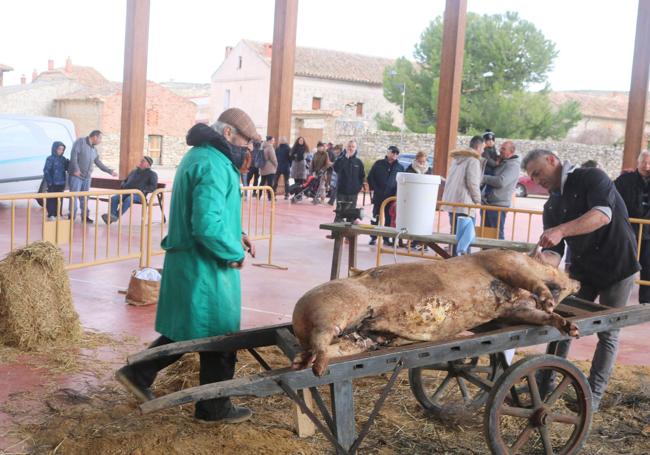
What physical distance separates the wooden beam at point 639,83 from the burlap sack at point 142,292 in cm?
1047

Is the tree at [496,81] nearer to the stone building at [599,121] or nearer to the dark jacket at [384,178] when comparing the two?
the stone building at [599,121]

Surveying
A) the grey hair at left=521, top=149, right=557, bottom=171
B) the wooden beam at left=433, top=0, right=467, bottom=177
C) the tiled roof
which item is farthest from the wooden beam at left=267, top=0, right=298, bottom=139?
the tiled roof

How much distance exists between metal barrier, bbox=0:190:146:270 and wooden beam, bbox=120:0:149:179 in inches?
69.6

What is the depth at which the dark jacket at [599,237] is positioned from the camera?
4.45 m

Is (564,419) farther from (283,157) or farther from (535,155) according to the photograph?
(283,157)

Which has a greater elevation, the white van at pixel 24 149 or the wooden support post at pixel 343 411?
the white van at pixel 24 149

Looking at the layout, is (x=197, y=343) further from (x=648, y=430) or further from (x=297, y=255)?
(x=297, y=255)

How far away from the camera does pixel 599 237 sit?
4539 mm

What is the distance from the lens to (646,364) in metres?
5.70

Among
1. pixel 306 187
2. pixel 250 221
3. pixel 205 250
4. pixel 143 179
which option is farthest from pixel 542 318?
pixel 306 187

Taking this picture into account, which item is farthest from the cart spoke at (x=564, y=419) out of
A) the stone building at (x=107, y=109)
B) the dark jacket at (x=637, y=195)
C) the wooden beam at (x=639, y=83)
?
the stone building at (x=107, y=109)

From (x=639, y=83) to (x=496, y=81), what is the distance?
3198cm

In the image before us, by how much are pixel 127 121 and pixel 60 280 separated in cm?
1178

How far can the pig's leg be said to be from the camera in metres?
3.55
